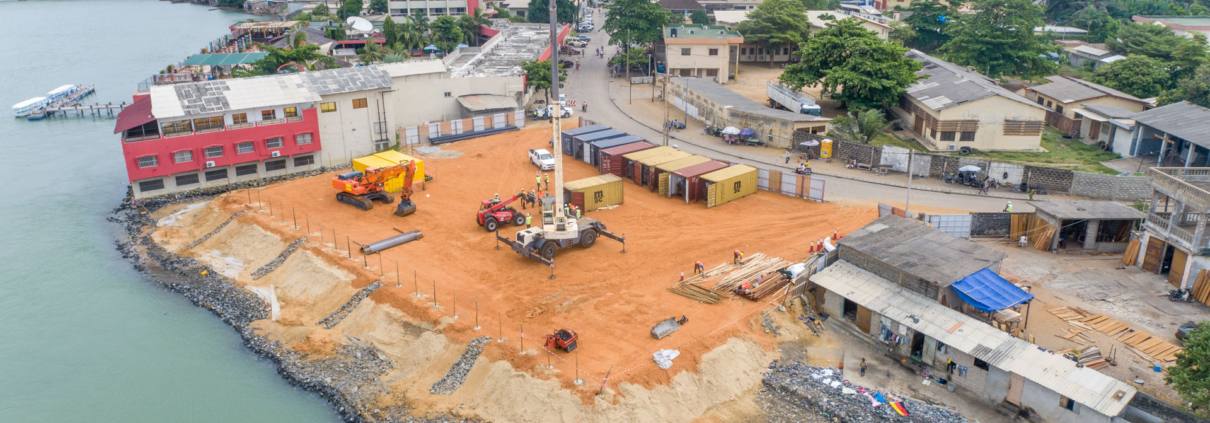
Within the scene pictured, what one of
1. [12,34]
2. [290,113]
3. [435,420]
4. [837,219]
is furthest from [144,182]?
[12,34]

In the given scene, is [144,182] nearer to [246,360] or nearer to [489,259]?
[246,360]

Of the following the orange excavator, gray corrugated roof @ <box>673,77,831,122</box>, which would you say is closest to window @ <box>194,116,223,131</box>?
the orange excavator

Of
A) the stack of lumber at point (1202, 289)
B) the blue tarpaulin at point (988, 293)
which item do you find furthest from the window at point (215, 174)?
the stack of lumber at point (1202, 289)

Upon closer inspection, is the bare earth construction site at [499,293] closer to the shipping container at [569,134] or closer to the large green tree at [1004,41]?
the shipping container at [569,134]

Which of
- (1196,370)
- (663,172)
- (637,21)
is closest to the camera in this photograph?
(1196,370)

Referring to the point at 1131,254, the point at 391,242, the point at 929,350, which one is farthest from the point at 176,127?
the point at 1131,254

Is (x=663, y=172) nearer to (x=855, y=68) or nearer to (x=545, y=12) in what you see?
(x=855, y=68)
